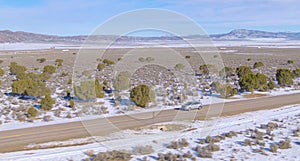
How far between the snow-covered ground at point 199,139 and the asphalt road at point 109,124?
118cm

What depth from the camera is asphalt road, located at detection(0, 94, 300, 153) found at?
19825 mm

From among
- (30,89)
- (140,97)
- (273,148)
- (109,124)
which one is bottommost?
(273,148)

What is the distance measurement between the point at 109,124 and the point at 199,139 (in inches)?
268

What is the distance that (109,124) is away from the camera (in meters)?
23.2

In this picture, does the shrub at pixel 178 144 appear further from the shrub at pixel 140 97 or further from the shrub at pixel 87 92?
the shrub at pixel 87 92

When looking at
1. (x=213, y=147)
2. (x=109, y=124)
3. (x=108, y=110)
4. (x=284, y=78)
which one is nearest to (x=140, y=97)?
(x=108, y=110)

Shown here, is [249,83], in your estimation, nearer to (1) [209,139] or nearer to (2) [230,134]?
(2) [230,134]

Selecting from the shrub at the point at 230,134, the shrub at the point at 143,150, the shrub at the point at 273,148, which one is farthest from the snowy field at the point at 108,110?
the shrub at the point at 273,148

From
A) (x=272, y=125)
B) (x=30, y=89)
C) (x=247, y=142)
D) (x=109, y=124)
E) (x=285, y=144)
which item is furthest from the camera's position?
(x=30, y=89)

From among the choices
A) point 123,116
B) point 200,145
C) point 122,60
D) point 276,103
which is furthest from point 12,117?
point 122,60

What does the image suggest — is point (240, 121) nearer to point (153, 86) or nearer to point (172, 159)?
point (172, 159)

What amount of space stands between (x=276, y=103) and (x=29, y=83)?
922 inches

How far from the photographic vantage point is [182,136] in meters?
19.9

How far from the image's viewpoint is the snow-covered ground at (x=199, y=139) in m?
16.4
